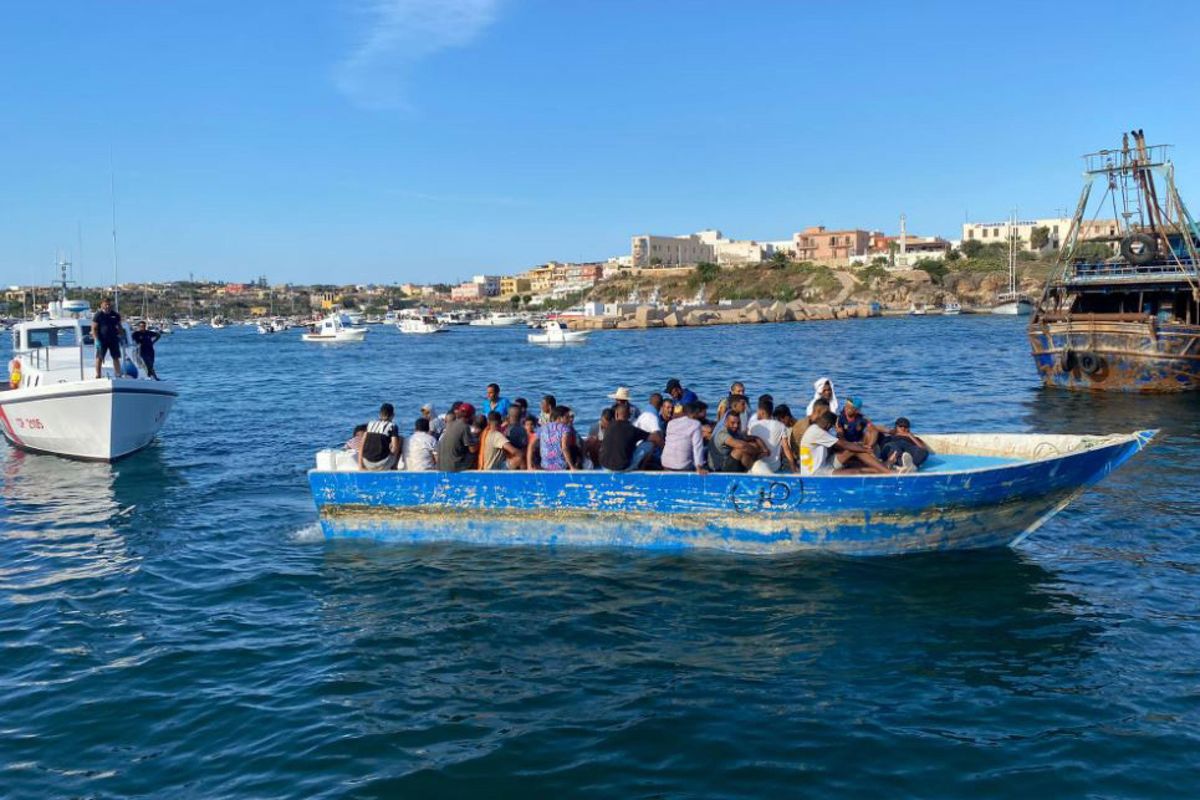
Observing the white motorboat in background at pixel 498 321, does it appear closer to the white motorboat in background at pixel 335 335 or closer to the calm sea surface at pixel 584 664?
the white motorboat in background at pixel 335 335

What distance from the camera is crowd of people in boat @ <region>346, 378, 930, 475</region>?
450 inches

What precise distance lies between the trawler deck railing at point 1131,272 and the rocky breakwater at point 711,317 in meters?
83.9

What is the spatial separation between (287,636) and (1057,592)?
8659mm

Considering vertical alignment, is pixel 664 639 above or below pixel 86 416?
below

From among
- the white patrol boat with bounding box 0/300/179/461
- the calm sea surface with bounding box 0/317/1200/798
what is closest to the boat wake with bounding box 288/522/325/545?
the calm sea surface with bounding box 0/317/1200/798

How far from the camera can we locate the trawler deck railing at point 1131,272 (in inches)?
1179

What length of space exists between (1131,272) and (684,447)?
2774 centimetres

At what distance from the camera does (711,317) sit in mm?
122188


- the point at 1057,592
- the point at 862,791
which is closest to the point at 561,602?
the point at 862,791

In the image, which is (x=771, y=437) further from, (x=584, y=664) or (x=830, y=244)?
(x=830, y=244)

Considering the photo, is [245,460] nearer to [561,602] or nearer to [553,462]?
[553,462]

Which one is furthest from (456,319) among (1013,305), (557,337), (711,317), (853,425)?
(853,425)

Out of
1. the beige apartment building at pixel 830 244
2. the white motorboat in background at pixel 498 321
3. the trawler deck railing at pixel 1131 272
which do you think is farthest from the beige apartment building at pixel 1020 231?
the trawler deck railing at pixel 1131 272

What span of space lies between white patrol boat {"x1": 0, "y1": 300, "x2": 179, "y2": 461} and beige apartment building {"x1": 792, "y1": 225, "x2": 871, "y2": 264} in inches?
6757
